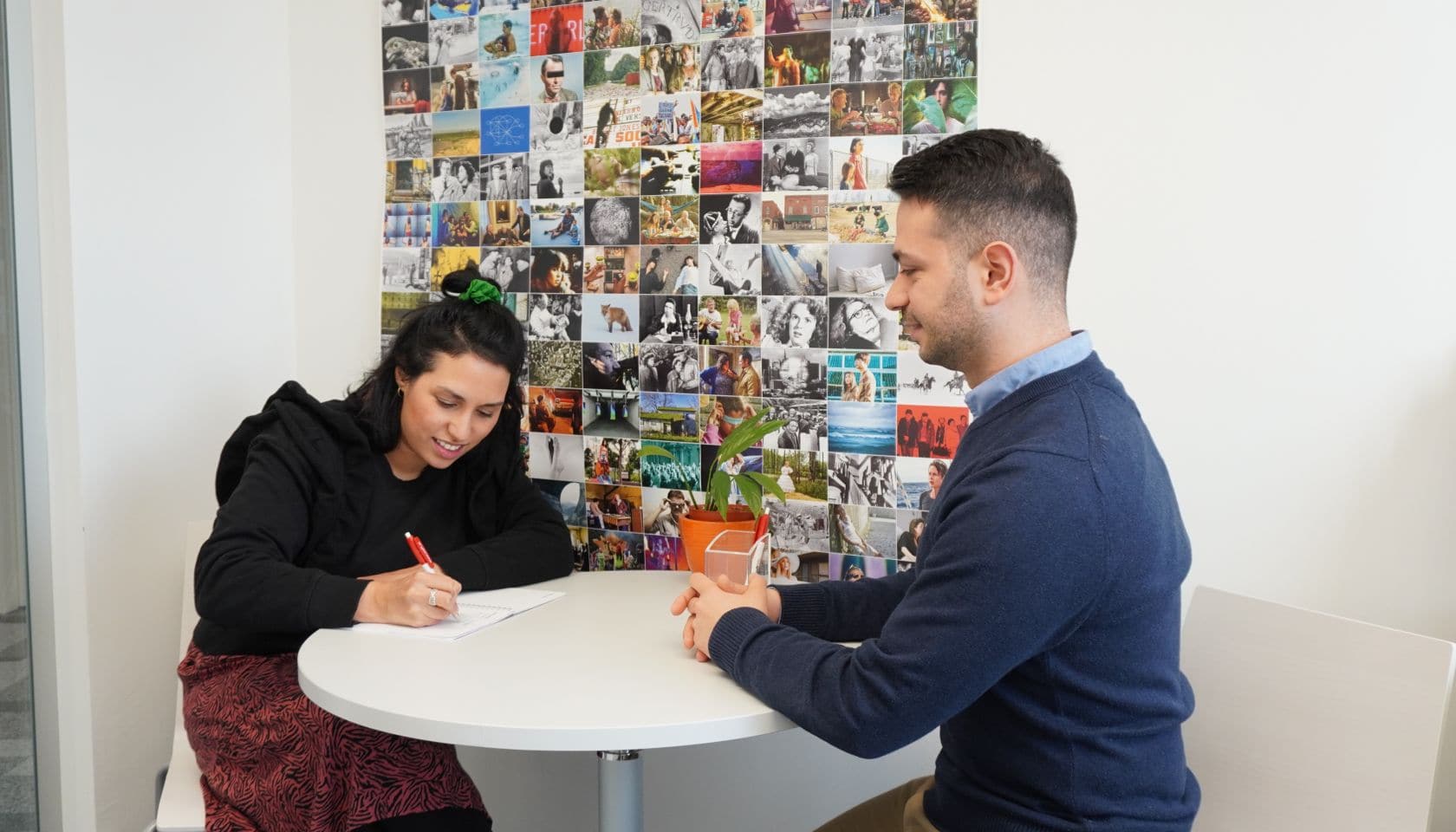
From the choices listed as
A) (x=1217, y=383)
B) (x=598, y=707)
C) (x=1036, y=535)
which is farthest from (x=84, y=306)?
(x=1217, y=383)

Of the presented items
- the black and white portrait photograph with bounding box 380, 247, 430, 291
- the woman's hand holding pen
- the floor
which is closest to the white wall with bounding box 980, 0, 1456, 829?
the woman's hand holding pen

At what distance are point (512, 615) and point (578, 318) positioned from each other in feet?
2.99

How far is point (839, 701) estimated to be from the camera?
49.3 inches

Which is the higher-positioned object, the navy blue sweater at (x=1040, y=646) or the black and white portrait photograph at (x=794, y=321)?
the black and white portrait photograph at (x=794, y=321)

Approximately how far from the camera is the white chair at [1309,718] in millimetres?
1326

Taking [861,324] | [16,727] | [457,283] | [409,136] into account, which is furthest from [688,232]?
[16,727]

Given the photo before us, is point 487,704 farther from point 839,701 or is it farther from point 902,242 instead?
point 902,242

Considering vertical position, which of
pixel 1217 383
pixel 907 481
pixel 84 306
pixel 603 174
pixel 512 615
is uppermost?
pixel 603 174

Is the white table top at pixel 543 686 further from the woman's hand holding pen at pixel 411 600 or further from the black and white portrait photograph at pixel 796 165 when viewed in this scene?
the black and white portrait photograph at pixel 796 165

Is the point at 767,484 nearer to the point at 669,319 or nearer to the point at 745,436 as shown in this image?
the point at 745,436

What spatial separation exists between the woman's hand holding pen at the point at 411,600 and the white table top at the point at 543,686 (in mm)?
51

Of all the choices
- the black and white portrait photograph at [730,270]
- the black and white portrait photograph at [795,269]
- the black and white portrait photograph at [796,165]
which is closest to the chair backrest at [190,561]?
the black and white portrait photograph at [730,270]

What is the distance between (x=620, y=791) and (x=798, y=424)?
3.07 ft

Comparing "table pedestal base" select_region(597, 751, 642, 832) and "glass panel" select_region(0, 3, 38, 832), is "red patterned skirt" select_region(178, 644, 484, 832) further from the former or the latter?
"glass panel" select_region(0, 3, 38, 832)
